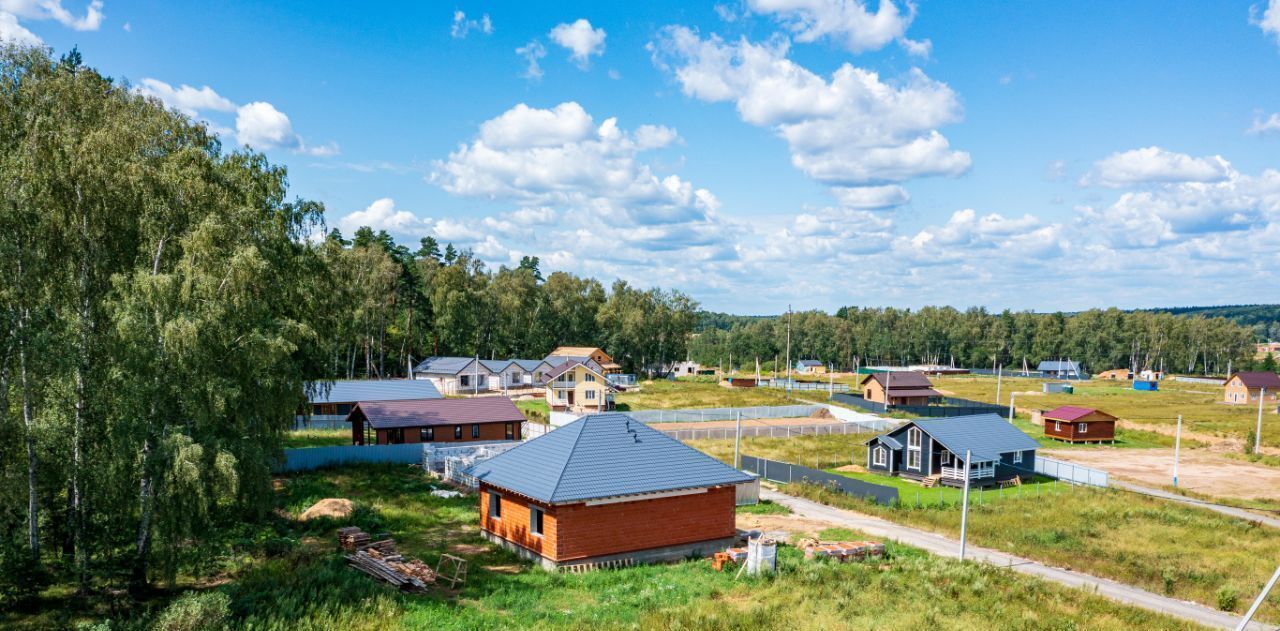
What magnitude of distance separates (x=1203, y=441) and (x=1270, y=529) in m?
36.7

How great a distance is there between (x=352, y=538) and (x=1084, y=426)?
61.1 m

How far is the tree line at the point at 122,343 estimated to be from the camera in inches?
790

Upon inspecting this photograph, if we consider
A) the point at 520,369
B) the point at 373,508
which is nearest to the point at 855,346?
the point at 520,369

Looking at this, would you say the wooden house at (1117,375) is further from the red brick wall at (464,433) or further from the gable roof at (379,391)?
the gable roof at (379,391)

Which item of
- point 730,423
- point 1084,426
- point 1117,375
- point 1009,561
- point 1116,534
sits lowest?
point 1116,534

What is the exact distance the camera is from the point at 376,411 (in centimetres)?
4769

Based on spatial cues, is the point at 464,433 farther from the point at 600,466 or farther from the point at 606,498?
the point at 606,498

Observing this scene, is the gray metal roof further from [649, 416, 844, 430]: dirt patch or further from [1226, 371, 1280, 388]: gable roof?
[1226, 371, 1280, 388]: gable roof

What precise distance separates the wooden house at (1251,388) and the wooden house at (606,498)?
103 m

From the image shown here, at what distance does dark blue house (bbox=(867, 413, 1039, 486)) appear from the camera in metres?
43.6

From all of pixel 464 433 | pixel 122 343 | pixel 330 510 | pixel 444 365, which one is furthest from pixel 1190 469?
pixel 444 365

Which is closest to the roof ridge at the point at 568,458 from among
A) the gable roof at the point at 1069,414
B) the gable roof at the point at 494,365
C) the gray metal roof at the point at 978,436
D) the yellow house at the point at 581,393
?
the gray metal roof at the point at 978,436

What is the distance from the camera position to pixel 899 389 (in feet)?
271

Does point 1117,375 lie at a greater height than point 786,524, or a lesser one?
greater
